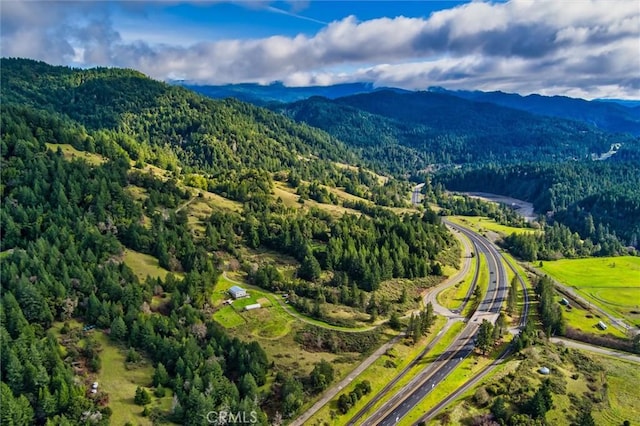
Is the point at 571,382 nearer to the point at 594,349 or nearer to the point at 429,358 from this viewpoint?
the point at 594,349

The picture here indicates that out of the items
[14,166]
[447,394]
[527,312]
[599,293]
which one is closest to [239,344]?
[447,394]

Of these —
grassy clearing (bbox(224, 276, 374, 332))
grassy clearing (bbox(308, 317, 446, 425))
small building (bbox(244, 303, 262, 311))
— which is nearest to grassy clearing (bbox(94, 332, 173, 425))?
grassy clearing (bbox(308, 317, 446, 425))

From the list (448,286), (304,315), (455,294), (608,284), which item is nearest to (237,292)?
(304,315)

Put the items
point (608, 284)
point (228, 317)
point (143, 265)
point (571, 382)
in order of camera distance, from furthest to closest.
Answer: point (608, 284) < point (143, 265) < point (228, 317) < point (571, 382)

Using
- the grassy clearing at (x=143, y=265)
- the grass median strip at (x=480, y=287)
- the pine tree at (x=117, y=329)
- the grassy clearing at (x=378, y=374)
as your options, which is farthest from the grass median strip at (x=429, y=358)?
the grassy clearing at (x=143, y=265)

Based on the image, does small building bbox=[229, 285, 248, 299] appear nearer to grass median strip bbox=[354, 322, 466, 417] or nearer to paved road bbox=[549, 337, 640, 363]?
grass median strip bbox=[354, 322, 466, 417]

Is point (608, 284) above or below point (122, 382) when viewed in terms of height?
below

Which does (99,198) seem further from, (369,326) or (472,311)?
(472,311)

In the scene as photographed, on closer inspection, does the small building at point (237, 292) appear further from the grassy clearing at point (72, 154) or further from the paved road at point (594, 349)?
the grassy clearing at point (72, 154)
